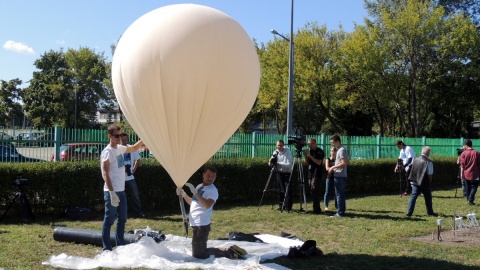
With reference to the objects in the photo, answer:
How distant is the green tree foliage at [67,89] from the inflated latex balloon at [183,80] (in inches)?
2132

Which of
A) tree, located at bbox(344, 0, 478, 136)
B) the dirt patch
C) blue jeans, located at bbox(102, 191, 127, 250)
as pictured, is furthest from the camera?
tree, located at bbox(344, 0, 478, 136)

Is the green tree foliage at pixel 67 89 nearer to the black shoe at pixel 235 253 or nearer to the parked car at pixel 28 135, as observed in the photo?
the parked car at pixel 28 135

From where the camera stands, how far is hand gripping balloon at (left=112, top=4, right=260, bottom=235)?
5.47 meters

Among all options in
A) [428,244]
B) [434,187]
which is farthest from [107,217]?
[434,187]

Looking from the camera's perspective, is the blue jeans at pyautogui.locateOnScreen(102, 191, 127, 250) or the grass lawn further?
the blue jeans at pyautogui.locateOnScreen(102, 191, 127, 250)

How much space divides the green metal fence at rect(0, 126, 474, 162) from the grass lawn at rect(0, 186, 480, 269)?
1598 mm

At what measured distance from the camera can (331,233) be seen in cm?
888

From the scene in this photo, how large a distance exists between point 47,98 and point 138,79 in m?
57.6

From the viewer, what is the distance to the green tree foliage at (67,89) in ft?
190

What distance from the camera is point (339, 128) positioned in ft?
140

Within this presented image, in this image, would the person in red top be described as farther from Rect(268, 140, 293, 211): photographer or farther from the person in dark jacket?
Rect(268, 140, 293, 211): photographer

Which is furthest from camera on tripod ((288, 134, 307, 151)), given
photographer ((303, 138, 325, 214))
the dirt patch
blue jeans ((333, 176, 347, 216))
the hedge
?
the dirt patch

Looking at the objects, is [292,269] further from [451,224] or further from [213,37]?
[451,224]

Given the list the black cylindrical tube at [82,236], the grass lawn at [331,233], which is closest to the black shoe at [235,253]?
the grass lawn at [331,233]
